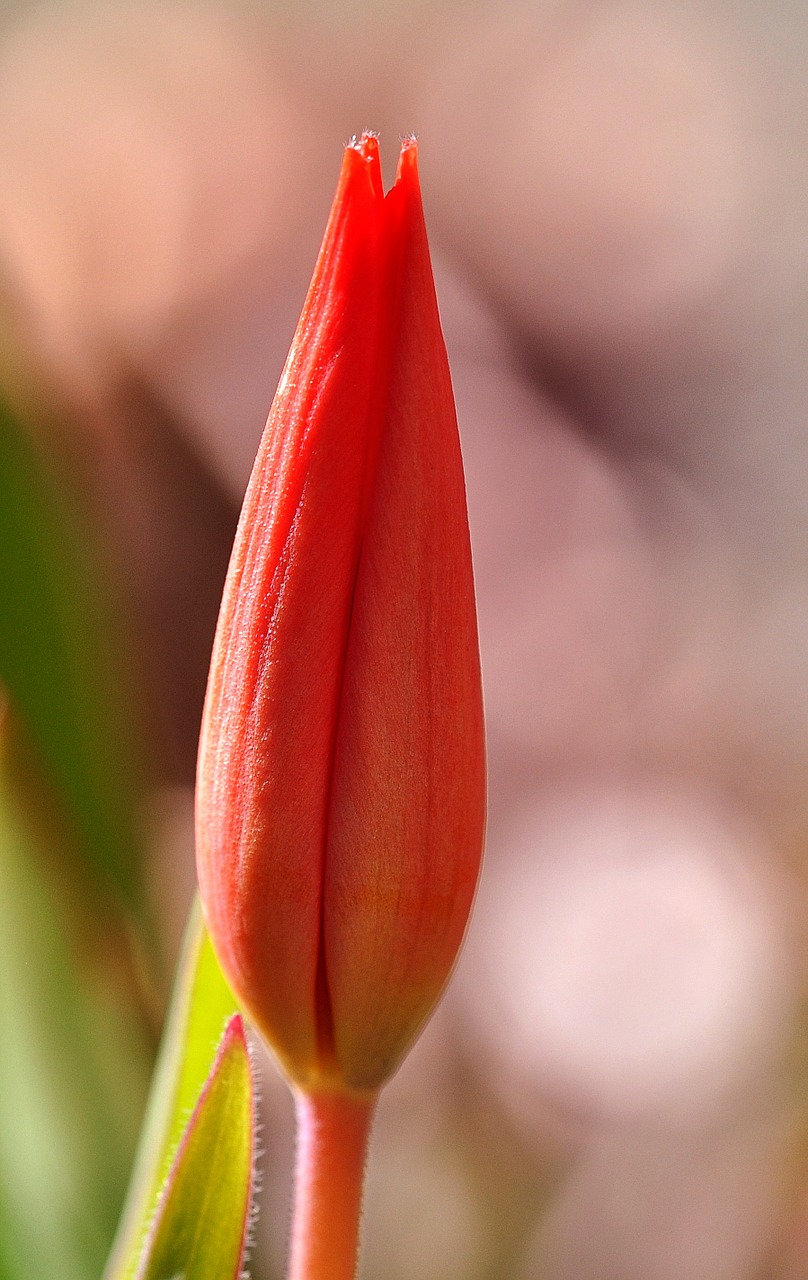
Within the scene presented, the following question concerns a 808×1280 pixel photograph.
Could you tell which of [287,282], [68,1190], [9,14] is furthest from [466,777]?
[9,14]

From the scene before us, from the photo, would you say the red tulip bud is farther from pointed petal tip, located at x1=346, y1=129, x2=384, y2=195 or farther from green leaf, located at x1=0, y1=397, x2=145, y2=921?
green leaf, located at x1=0, y1=397, x2=145, y2=921

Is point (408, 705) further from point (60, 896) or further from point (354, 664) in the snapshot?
point (60, 896)

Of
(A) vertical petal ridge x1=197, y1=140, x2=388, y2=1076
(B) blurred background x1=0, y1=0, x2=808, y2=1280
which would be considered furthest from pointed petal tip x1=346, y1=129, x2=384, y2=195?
(B) blurred background x1=0, y1=0, x2=808, y2=1280

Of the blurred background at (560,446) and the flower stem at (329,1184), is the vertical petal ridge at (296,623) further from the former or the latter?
the blurred background at (560,446)

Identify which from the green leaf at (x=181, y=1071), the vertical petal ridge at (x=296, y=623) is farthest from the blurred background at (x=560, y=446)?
the vertical petal ridge at (x=296, y=623)

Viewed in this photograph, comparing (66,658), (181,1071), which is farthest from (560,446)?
(181,1071)
